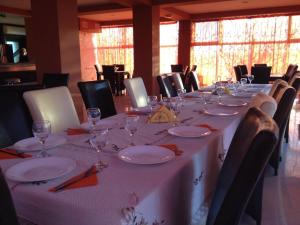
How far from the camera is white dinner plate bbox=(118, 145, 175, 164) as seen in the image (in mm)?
1187

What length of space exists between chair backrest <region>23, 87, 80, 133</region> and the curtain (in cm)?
897

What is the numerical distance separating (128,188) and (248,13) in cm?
919

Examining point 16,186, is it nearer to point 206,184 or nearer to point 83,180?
point 83,180

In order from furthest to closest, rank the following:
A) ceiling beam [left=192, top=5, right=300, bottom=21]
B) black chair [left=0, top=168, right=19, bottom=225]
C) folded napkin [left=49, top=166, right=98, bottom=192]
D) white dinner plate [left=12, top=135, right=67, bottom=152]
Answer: ceiling beam [left=192, top=5, right=300, bottom=21]
white dinner plate [left=12, top=135, right=67, bottom=152]
folded napkin [left=49, top=166, right=98, bottom=192]
black chair [left=0, top=168, right=19, bottom=225]

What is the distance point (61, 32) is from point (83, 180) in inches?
166

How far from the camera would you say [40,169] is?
115 cm

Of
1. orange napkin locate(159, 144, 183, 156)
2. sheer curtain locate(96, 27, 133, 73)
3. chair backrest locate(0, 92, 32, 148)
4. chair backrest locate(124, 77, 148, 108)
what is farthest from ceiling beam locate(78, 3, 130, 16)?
orange napkin locate(159, 144, 183, 156)

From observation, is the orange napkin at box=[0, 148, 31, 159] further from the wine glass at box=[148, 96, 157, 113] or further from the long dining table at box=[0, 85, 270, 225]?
the wine glass at box=[148, 96, 157, 113]

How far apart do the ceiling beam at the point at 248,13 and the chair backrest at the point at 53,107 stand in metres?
8.28

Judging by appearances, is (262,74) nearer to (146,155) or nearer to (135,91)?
(135,91)

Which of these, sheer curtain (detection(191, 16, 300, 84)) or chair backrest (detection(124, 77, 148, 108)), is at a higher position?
sheer curtain (detection(191, 16, 300, 84))

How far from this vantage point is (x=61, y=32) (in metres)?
4.75

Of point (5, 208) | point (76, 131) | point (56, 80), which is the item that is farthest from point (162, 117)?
point (56, 80)

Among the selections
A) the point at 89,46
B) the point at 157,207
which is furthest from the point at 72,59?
the point at 89,46
